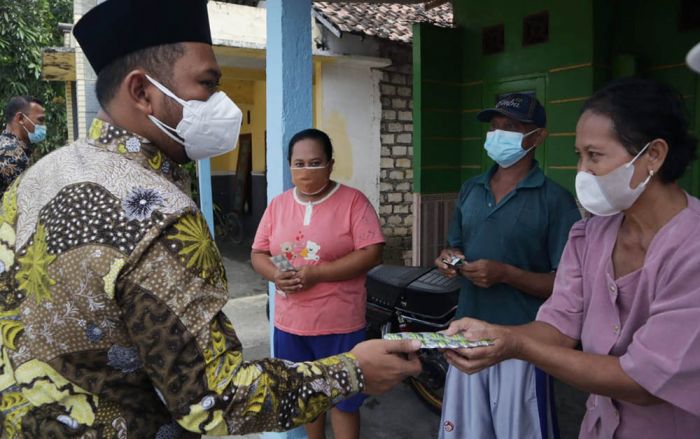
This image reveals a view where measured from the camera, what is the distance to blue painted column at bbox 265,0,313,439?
10.8 feet

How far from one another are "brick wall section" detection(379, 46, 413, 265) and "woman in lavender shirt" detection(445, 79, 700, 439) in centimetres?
716

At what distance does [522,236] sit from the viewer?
102 inches

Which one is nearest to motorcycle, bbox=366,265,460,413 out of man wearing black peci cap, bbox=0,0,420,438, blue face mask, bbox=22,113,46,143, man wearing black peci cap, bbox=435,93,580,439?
man wearing black peci cap, bbox=435,93,580,439

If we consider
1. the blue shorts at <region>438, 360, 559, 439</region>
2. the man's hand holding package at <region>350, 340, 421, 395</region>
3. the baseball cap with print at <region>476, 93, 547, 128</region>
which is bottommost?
the blue shorts at <region>438, 360, 559, 439</region>

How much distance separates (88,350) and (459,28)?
5.23 meters

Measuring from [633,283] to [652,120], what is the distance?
1.51ft

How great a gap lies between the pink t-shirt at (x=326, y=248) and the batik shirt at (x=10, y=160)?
3.26 metres

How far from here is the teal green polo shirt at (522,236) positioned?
2.57 metres

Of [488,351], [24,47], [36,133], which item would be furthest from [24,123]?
[24,47]

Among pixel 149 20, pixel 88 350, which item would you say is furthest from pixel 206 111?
pixel 88 350

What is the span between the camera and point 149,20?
1.33 m

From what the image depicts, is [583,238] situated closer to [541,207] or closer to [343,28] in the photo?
[541,207]

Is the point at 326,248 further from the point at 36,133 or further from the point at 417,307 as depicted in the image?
the point at 36,133

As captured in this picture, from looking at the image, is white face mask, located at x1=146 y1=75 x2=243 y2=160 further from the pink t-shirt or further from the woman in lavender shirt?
the pink t-shirt
